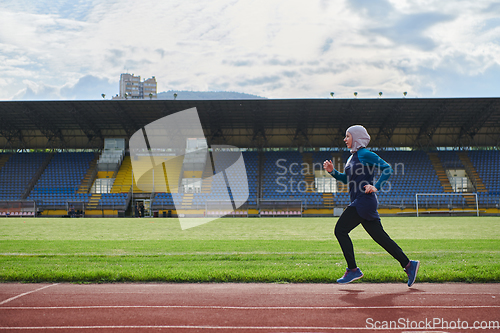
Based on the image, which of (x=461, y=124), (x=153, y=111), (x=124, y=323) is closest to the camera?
(x=124, y=323)

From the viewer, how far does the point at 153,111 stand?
39.3m

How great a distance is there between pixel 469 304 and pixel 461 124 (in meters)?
44.8

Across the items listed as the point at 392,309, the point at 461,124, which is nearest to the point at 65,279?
the point at 392,309

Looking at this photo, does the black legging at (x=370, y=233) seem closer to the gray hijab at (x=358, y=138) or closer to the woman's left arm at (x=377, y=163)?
the woman's left arm at (x=377, y=163)

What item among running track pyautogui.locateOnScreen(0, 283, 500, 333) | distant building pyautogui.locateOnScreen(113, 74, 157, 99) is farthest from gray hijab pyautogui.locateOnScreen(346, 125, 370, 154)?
distant building pyautogui.locateOnScreen(113, 74, 157, 99)

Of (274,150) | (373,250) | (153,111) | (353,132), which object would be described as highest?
(153,111)

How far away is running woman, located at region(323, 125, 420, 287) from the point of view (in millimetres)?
5496

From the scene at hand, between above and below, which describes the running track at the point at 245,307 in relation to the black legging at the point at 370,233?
below

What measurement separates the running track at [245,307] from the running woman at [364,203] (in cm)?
47

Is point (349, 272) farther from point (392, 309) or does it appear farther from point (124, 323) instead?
point (124, 323)

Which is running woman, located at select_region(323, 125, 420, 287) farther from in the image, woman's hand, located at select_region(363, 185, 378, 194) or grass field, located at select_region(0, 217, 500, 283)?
grass field, located at select_region(0, 217, 500, 283)

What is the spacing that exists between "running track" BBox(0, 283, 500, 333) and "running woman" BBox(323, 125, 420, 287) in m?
0.47

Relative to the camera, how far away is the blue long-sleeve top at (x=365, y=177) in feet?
18.0

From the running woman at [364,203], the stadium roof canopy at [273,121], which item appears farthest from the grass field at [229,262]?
the stadium roof canopy at [273,121]
